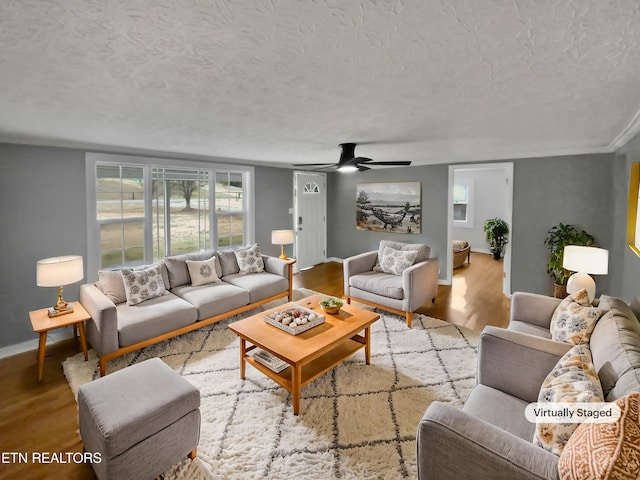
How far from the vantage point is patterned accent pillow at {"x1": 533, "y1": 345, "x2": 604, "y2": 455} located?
1.21 metres

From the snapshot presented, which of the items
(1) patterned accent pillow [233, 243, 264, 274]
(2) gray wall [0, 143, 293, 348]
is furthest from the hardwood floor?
(1) patterned accent pillow [233, 243, 264, 274]

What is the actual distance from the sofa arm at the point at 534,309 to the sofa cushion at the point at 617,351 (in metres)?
0.60

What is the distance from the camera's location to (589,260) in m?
2.88

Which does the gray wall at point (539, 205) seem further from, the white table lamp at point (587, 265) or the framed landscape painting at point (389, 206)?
the white table lamp at point (587, 265)

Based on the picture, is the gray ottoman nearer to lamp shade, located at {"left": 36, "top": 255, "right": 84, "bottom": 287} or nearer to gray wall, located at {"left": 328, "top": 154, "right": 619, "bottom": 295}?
lamp shade, located at {"left": 36, "top": 255, "right": 84, "bottom": 287}

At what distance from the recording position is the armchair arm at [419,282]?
146 inches

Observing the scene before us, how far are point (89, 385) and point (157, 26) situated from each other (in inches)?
78.2

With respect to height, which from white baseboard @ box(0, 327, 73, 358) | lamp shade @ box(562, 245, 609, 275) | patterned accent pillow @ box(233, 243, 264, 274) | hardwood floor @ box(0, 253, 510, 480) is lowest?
hardwood floor @ box(0, 253, 510, 480)

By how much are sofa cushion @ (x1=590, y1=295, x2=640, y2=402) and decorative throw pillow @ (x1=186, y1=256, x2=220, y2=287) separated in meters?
3.74

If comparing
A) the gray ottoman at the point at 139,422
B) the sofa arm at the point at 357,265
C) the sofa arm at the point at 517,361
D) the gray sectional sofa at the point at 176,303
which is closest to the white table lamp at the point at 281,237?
the gray sectional sofa at the point at 176,303

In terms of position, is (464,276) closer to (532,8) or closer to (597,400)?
(597,400)

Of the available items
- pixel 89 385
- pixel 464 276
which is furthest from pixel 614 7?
pixel 464 276

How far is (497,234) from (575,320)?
19.6ft

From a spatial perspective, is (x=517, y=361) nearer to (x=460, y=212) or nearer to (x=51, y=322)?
(x=51, y=322)
